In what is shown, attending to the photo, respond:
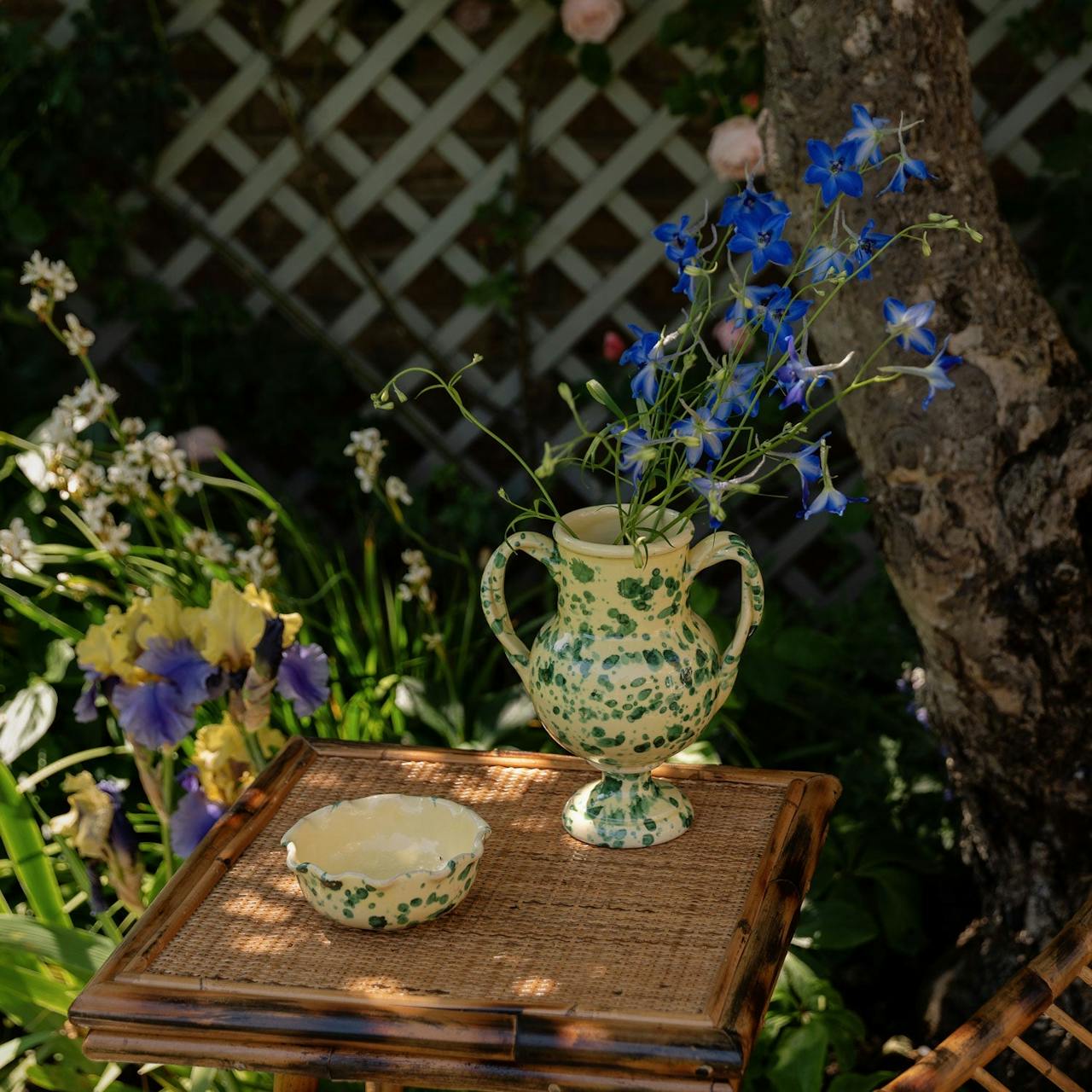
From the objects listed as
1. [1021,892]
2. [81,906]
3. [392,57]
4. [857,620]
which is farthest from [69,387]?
[1021,892]

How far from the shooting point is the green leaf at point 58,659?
188 cm

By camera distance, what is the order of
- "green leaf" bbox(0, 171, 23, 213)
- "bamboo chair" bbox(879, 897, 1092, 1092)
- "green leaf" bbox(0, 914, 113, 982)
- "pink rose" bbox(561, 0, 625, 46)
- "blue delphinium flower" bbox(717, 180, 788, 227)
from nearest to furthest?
1. "bamboo chair" bbox(879, 897, 1092, 1092)
2. "blue delphinium flower" bbox(717, 180, 788, 227)
3. "green leaf" bbox(0, 914, 113, 982)
4. "pink rose" bbox(561, 0, 625, 46)
5. "green leaf" bbox(0, 171, 23, 213)

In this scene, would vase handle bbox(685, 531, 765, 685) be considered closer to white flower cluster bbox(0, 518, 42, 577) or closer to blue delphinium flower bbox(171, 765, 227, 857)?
blue delphinium flower bbox(171, 765, 227, 857)

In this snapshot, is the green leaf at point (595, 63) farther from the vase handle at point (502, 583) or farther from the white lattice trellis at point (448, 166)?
the vase handle at point (502, 583)

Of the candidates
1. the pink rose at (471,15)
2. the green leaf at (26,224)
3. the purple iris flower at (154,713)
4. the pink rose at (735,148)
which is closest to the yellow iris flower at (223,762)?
the purple iris flower at (154,713)

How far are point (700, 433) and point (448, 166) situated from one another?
1.56 metres

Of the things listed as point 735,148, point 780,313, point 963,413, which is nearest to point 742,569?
point 780,313

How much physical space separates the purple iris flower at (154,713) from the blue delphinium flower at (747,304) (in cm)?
57

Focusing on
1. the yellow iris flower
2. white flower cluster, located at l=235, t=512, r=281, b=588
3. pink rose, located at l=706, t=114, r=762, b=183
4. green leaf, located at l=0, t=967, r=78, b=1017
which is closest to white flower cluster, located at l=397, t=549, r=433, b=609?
white flower cluster, located at l=235, t=512, r=281, b=588

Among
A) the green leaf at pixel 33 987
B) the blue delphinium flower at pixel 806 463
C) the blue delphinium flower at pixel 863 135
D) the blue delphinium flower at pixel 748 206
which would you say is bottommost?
the green leaf at pixel 33 987

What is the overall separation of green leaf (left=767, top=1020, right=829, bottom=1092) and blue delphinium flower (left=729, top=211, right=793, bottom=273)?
793 millimetres

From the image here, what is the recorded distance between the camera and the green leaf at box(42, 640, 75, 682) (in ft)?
6.15

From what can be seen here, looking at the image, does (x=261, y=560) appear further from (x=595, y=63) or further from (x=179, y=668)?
(x=595, y=63)

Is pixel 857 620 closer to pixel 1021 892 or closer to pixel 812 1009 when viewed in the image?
pixel 1021 892
